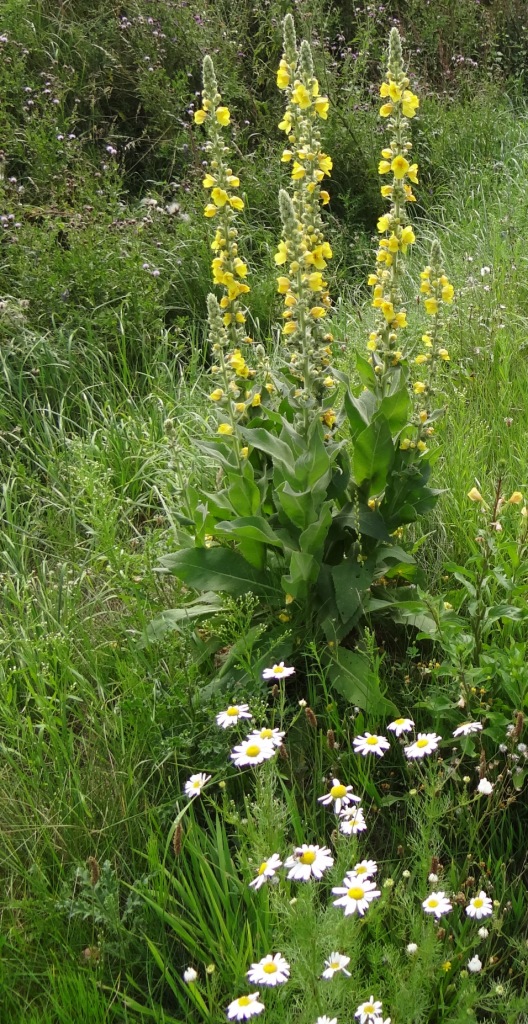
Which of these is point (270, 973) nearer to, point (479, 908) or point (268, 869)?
point (268, 869)

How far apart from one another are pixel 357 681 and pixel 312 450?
57cm

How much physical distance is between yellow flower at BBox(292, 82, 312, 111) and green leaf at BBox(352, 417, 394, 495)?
0.79m

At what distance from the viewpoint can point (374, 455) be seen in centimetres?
222

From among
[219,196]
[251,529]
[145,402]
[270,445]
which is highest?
[219,196]

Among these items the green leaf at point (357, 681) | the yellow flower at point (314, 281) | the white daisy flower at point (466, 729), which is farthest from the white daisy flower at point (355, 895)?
the yellow flower at point (314, 281)

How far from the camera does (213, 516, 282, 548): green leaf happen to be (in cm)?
214

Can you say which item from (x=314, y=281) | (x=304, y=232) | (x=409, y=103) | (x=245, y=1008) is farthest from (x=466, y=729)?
(x=409, y=103)

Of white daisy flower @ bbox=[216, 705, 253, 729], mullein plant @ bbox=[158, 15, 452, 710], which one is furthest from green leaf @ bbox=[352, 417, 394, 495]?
white daisy flower @ bbox=[216, 705, 253, 729]

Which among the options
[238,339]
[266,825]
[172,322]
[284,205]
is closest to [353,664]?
[266,825]

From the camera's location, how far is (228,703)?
2150 millimetres

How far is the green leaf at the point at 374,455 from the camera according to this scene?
217 centimetres

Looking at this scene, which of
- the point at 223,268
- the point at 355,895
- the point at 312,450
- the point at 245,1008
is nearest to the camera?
the point at 245,1008

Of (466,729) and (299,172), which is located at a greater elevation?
(299,172)

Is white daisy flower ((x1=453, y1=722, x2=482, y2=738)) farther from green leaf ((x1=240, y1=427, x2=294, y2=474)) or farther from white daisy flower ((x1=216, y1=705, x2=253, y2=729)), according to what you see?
green leaf ((x1=240, y1=427, x2=294, y2=474))
